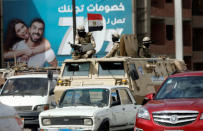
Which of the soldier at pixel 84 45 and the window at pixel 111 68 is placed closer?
the window at pixel 111 68

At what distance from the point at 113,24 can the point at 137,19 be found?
11.6 ft

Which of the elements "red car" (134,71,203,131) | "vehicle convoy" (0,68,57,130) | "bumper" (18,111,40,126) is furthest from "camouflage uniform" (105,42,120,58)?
"red car" (134,71,203,131)

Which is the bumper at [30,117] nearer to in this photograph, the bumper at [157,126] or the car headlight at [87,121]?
the car headlight at [87,121]

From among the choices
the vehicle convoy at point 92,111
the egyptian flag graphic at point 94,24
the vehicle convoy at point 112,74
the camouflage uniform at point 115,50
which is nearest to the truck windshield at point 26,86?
the vehicle convoy at point 112,74

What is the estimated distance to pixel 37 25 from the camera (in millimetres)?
44875

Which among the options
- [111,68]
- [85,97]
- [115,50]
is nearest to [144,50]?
[115,50]

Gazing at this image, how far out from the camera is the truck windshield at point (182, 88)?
475 inches

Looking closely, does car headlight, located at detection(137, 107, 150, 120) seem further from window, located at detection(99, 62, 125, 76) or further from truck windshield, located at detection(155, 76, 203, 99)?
window, located at detection(99, 62, 125, 76)

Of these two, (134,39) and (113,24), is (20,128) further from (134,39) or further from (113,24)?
(113,24)

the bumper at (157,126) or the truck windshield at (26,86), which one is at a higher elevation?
the truck windshield at (26,86)

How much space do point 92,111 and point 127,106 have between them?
1938mm

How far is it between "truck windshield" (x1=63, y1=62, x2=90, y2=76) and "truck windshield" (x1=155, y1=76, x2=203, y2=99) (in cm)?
586

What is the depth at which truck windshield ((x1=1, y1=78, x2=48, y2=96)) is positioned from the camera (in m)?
18.2

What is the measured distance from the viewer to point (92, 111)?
13.1m
